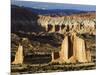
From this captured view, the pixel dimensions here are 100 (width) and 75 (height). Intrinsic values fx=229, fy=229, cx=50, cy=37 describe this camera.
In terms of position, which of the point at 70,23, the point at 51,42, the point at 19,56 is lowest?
the point at 19,56

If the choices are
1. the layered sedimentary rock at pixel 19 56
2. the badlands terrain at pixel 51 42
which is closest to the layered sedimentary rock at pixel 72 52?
the badlands terrain at pixel 51 42

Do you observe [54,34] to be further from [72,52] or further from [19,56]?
[19,56]

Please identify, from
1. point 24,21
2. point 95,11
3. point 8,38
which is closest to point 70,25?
point 95,11

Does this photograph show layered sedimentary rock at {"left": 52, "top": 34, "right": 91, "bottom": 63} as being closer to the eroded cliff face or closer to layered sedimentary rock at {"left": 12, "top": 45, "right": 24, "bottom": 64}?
the eroded cliff face

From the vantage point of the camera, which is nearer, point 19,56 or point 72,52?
point 19,56

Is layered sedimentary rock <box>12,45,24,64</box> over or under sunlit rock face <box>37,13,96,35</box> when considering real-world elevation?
under

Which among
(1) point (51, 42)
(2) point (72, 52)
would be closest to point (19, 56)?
(1) point (51, 42)

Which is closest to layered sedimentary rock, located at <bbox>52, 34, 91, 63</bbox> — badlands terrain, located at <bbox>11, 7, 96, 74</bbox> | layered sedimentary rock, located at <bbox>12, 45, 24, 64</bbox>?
badlands terrain, located at <bbox>11, 7, 96, 74</bbox>

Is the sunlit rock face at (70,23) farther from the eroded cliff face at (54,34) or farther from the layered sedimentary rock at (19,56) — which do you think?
the layered sedimentary rock at (19,56)

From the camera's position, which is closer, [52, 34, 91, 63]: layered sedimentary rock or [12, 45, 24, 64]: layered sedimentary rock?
[12, 45, 24, 64]: layered sedimentary rock

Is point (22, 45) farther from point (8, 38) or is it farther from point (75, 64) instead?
point (75, 64)
